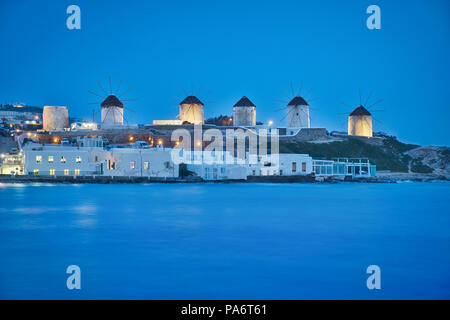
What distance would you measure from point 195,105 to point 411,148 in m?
24.7

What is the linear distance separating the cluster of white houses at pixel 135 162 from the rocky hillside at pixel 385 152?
8051 millimetres

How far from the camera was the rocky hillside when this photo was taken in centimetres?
4672

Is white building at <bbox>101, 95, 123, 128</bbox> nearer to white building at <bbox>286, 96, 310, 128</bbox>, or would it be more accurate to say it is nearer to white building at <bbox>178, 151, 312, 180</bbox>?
white building at <bbox>286, 96, 310, 128</bbox>

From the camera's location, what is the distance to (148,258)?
38.1 feet

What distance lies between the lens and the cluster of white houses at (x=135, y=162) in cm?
3291

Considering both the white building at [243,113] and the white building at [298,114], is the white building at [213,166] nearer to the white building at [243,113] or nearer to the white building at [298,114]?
the white building at [243,113]

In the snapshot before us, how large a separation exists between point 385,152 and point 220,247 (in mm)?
41602

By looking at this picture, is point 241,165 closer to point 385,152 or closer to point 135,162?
point 135,162

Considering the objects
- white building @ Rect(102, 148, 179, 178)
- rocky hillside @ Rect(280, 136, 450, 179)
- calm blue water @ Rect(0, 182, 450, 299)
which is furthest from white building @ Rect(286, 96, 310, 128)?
calm blue water @ Rect(0, 182, 450, 299)

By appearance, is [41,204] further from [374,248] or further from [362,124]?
[362,124]

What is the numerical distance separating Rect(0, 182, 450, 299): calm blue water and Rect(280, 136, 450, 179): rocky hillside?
21022mm

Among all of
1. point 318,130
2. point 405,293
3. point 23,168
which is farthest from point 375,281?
point 318,130

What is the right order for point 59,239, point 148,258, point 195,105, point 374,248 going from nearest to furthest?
point 148,258 < point 374,248 < point 59,239 < point 195,105

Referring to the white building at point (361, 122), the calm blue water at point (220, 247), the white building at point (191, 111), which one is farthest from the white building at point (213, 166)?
the white building at point (361, 122)
